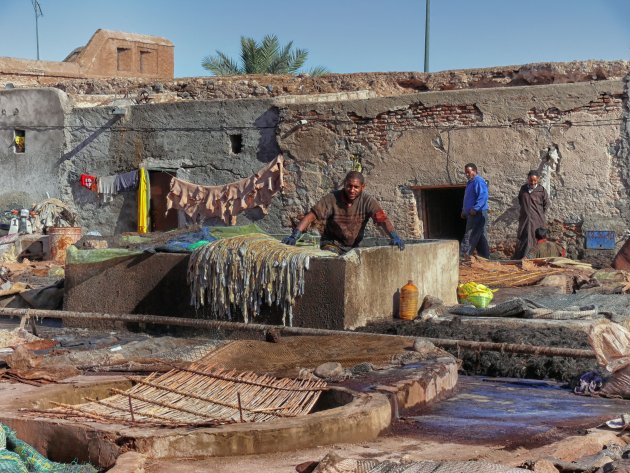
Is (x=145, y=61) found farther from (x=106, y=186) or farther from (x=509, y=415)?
(x=509, y=415)

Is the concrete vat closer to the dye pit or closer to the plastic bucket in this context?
the dye pit

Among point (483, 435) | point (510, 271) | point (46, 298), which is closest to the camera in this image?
point (483, 435)

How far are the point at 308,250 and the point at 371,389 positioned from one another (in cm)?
322

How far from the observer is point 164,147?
19828 mm

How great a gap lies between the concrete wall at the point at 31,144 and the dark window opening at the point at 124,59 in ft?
30.3

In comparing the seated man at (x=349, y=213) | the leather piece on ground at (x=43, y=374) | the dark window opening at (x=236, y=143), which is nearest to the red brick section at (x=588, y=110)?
the dark window opening at (x=236, y=143)

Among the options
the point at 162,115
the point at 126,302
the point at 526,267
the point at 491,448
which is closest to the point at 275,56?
the point at 162,115

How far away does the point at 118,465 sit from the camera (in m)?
4.88

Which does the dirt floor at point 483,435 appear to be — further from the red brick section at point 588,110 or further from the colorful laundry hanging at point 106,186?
the colorful laundry hanging at point 106,186

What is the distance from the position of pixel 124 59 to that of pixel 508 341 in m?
24.3

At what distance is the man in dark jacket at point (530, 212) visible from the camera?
50.0ft

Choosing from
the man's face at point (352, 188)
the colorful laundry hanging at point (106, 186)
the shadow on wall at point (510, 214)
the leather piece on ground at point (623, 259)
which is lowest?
the leather piece on ground at point (623, 259)

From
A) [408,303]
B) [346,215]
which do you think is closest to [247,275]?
[346,215]

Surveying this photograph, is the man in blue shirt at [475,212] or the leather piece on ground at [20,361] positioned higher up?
the man in blue shirt at [475,212]
